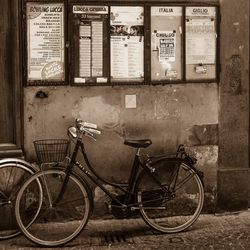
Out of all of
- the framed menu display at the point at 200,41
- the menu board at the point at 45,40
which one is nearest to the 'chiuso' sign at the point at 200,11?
the framed menu display at the point at 200,41

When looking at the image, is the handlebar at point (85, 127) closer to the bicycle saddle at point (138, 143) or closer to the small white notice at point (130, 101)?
the bicycle saddle at point (138, 143)

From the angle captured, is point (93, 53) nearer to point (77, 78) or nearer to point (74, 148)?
point (77, 78)

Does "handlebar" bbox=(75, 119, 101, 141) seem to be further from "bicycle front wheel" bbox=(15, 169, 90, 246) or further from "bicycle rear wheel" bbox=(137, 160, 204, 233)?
"bicycle rear wheel" bbox=(137, 160, 204, 233)

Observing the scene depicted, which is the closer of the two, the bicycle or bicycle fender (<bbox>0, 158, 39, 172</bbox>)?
the bicycle

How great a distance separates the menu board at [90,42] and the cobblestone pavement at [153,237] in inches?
68.9

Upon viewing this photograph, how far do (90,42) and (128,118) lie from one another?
39.8 inches

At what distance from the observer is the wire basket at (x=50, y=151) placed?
21.4 feet

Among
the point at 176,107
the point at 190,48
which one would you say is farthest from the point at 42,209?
the point at 190,48

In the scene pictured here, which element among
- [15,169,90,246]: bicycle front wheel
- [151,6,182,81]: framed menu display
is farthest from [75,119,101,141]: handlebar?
[151,6,182,81]: framed menu display

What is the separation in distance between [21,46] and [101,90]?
106cm

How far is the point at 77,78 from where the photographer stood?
7082 mm

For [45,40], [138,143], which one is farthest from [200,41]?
[45,40]

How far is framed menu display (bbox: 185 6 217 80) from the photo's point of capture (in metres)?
7.31

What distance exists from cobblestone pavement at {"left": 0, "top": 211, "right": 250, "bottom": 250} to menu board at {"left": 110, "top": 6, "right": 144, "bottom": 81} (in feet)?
5.79
